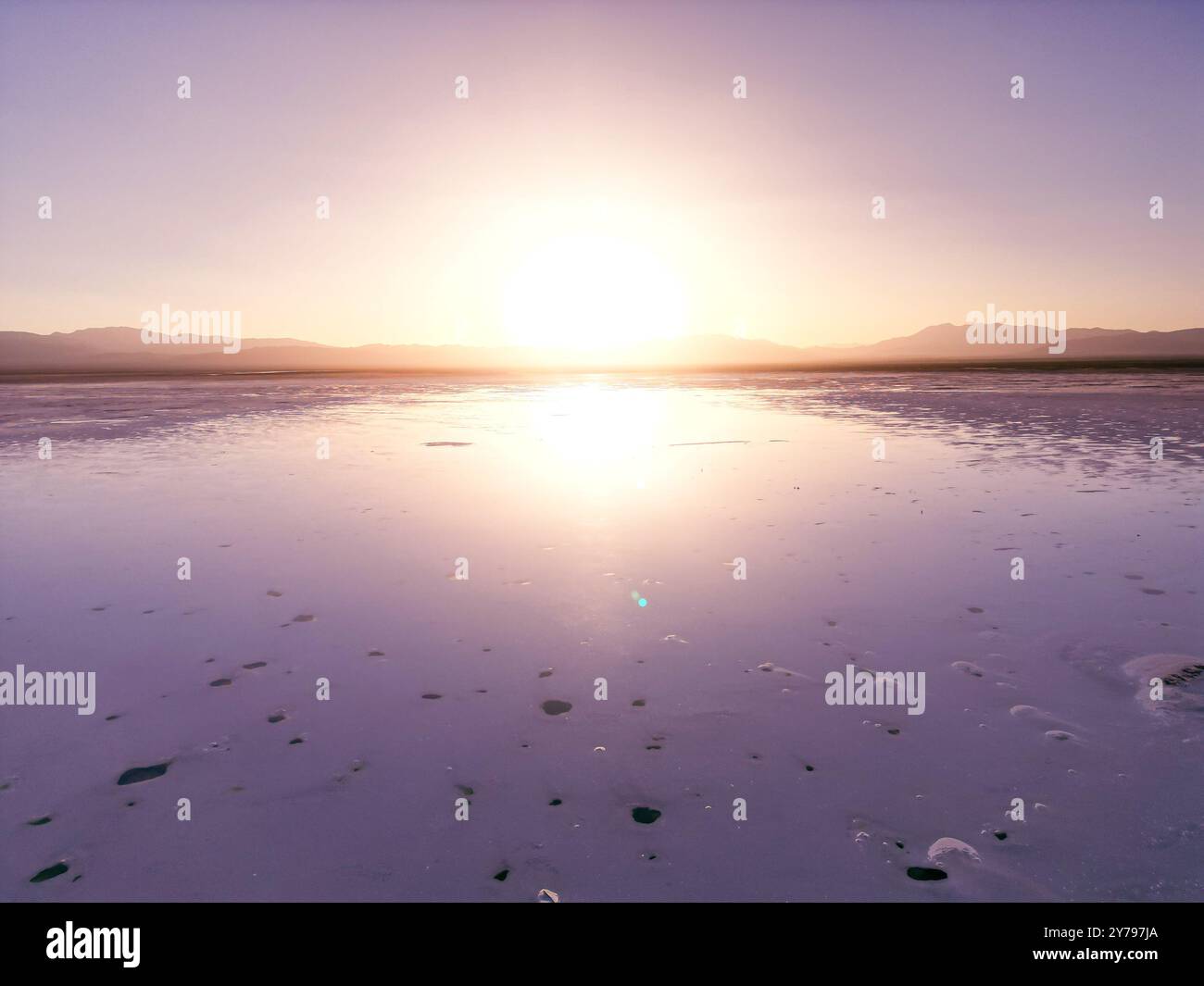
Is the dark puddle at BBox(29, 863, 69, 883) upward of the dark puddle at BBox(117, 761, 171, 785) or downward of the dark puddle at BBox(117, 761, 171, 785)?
downward

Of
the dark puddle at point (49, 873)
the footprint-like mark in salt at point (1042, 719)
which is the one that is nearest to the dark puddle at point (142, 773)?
the dark puddle at point (49, 873)

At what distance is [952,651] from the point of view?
5.48 m

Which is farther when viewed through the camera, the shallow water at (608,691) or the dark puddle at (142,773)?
the dark puddle at (142,773)

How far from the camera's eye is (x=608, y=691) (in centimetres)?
497

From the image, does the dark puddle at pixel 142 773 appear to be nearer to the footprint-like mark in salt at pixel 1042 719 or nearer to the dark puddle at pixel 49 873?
the dark puddle at pixel 49 873

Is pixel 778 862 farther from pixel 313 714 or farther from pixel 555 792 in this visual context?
pixel 313 714

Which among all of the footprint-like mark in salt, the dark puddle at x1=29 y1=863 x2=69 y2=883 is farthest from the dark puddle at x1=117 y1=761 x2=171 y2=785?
the footprint-like mark in salt

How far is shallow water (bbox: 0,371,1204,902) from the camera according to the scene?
10.8ft

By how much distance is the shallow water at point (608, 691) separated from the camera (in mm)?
3279

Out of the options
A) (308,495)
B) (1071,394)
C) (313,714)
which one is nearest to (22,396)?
(308,495)

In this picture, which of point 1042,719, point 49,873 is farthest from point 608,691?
→ point 49,873

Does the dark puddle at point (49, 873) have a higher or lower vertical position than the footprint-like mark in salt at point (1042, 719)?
lower

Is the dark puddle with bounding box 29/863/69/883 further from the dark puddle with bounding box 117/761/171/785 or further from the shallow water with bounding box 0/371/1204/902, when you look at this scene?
the dark puddle with bounding box 117/761/171/785
